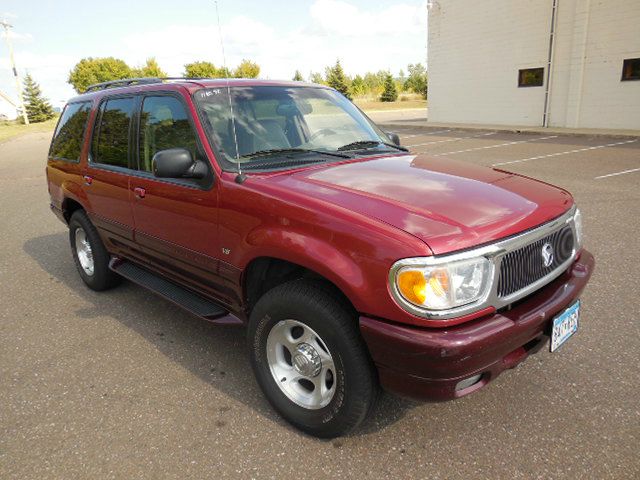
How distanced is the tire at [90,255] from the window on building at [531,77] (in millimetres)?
18824

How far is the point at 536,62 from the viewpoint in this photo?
62.2ft

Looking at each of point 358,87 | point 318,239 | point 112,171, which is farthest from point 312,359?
point 358,87

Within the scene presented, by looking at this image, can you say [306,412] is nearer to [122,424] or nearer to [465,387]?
[465,387]

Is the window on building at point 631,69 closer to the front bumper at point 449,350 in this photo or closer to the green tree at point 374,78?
the front bumper at point 449,350

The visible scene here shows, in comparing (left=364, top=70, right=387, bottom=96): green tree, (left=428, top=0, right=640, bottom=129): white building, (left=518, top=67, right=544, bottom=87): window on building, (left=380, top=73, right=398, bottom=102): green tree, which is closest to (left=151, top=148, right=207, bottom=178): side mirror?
(left=428, top=0, right=640, bottom=129): white building

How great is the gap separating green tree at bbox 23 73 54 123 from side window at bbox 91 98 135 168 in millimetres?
64853

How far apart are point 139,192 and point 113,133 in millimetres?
769

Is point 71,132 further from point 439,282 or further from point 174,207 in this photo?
point 439,282

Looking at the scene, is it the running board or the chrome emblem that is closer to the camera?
the chrome emblem

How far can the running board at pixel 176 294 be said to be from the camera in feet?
10.3

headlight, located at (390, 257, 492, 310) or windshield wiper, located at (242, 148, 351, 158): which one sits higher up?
windshield wiper, located at (242, 148, 351, 158)

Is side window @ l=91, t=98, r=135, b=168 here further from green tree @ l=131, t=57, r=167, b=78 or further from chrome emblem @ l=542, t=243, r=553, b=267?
green tree @ l=131, t=57, r=167, b=78

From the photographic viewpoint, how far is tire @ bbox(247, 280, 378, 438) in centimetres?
231

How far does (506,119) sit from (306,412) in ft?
67.4
